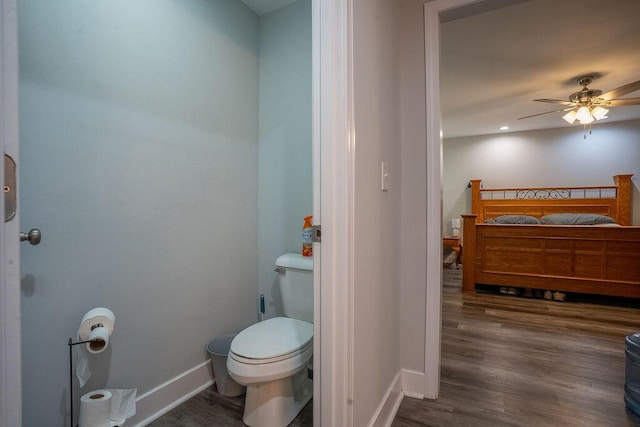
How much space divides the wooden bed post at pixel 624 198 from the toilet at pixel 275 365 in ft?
18.9

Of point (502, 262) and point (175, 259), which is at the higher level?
point (175, 259)

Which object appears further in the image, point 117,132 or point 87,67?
point 117,132

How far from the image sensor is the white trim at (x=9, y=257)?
0.44 metres

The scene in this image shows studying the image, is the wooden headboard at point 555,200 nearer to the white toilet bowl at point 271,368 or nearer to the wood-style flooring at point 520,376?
the wood-style flooring at point 520,376

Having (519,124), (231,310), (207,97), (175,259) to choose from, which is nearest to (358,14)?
(207,97)

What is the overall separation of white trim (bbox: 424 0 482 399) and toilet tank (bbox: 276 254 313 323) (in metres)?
0.67

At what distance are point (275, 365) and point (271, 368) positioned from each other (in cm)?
2

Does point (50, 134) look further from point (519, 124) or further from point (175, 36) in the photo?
point (519, 124)

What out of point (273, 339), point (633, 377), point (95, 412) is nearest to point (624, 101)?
point (633, 377)

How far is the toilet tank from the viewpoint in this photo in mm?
1835

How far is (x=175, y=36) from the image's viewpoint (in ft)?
5.54

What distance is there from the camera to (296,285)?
74.0 inches

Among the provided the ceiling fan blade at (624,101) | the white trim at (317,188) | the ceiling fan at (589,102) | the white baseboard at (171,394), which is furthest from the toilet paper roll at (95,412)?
the ceiling fan blade at (624,101)

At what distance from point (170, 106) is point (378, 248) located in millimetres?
1328
